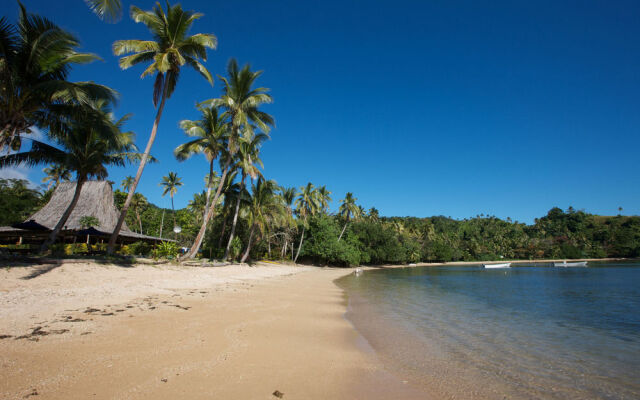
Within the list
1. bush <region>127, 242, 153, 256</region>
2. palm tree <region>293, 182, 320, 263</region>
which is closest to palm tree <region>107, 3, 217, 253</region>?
bush <region>127, 242, 153, 256</region>

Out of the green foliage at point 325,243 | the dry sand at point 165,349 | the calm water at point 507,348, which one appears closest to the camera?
the dry sand at point 165,349

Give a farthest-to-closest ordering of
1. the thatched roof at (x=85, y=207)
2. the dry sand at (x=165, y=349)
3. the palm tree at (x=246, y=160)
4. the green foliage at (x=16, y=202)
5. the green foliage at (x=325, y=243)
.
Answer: the green foliage at (x=325, y=243) → the green foliage at (x=16, y=202) → the palm tree at (x=246, y=160) → the thatched roof at (x=85, y=207) → the dry sand at (x=165, y=349)

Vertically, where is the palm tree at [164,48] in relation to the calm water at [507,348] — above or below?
above

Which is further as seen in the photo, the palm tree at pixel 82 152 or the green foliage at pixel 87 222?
the green foliage at pixel 87 222

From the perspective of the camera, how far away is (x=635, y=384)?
4.46 meters

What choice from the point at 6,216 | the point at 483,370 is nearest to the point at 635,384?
the point at 483,370

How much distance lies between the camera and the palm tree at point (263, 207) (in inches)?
976

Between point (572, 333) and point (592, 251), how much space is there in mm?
109760

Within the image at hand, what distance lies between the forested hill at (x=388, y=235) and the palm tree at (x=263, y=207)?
1.23 meters

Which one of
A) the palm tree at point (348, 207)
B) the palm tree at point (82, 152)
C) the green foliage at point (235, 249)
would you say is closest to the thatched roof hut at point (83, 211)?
the palm tree at point (82, 152)

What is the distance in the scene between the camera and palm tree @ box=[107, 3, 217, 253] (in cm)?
1330

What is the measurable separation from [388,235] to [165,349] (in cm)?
5022

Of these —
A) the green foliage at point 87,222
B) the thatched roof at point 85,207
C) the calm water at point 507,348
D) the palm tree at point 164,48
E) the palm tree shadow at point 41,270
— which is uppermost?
the palm tree at point 164,48

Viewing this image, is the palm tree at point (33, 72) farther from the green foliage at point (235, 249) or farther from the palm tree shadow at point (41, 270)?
the green foliage at point (235, 249)
